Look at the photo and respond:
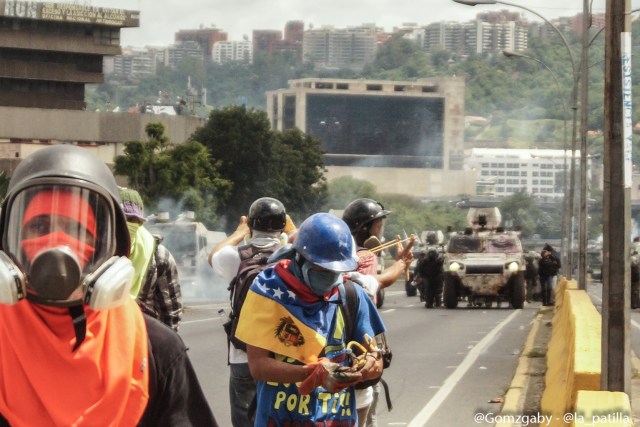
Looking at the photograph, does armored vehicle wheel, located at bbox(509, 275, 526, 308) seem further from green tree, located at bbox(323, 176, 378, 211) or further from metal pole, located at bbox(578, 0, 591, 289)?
green tree, located at bbox(323, 176, 378, 211)

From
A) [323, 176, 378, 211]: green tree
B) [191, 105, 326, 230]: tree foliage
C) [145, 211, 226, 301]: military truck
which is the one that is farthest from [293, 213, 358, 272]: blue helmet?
[323, 176, 378, 211]: green tree

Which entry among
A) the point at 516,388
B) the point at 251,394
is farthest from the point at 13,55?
the point at 251,394

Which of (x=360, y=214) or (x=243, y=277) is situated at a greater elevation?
(x=360, y=214)

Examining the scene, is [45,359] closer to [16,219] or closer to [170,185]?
[16,219]

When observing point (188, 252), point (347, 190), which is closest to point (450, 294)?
point (188, 252)

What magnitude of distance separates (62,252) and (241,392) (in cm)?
463

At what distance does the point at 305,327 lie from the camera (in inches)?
217

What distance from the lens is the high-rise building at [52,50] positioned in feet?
347

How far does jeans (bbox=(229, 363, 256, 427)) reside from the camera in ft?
24.4

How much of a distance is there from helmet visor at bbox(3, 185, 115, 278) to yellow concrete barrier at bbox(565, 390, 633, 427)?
4.35m

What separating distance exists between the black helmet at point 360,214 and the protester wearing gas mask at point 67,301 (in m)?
4.53

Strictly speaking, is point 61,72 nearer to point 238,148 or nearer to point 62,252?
point 238,148

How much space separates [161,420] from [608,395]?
15.8 feet

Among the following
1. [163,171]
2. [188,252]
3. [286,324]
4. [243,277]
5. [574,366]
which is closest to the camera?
[286,324]
